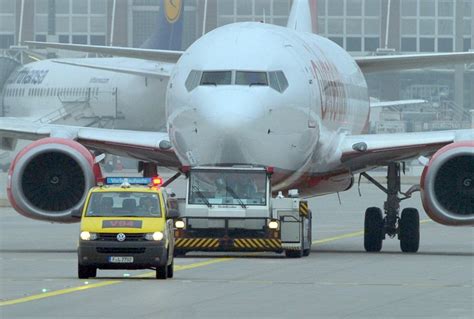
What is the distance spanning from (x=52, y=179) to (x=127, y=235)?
7497 mm

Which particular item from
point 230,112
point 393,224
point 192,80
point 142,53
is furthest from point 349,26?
point 230,112

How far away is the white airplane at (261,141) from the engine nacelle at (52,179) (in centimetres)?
2

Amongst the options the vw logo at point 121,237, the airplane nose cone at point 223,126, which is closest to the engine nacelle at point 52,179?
the airplane nose cone at point 223,126

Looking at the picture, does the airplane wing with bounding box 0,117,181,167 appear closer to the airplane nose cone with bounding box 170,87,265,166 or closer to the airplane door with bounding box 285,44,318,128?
the airplane nose cone with bounding box 170,87,265,166

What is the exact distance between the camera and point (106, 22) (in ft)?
292

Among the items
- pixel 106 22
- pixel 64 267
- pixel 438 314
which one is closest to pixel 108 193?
pixel 64 267

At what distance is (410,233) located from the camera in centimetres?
3359

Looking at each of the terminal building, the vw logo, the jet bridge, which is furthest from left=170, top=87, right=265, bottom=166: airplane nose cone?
the jet bridge

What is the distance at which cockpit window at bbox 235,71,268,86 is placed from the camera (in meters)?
30.7

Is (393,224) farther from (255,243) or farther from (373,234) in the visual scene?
(255,243)

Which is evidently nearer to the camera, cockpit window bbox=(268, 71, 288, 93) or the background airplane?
cockpit window bbox=(268, 71, 288, 93)

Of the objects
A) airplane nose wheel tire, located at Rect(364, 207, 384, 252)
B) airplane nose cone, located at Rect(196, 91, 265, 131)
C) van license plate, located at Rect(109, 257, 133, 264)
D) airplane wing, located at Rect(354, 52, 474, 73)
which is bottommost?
airplane nose wheel tire, located at Rect(364, 207, 384, 252)

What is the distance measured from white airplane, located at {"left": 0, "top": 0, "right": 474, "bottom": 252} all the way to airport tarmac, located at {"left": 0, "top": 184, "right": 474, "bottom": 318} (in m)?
1.11

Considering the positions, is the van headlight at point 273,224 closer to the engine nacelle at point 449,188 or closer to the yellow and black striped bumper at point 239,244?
the yellow and black striped bumper at point 239,244
